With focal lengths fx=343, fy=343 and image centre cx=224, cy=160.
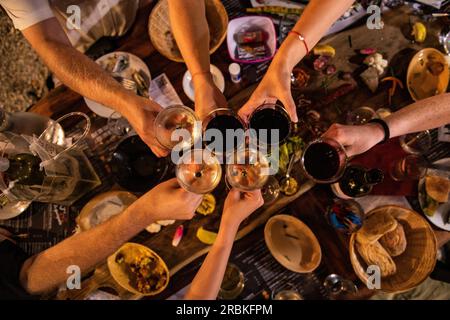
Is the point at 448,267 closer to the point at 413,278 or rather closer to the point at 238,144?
the point at 413,278

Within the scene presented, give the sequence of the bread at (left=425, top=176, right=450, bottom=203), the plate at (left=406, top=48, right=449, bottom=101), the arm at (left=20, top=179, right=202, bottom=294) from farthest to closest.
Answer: the plate at (left=406, top=48, right=449, bottom=101)
the bread at (left=425, top=176, right=450, bottom=203)
the arm at (left=20, top=179, right=202, bottom=294)

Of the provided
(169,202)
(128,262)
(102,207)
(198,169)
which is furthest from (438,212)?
(102,207)

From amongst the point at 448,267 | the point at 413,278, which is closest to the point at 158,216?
the point at 413,278

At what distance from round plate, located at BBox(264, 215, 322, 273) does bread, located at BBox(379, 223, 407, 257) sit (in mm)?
364

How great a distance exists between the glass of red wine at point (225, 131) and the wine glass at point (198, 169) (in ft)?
0.18

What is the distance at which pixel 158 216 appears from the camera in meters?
1.59

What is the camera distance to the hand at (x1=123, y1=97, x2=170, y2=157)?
5.38 feet

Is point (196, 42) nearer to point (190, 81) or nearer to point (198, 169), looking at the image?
point (190, 81)

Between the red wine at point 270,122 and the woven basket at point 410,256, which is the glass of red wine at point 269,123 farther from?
the woven basket at point 410,256

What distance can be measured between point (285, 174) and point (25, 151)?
1306 mm

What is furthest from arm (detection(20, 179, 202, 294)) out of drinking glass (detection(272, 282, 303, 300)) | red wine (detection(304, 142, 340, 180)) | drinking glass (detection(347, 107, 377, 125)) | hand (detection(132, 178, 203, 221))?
drinking glass (detection(347, 107, 377, 125))

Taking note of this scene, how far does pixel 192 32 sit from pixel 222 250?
3.64 ft

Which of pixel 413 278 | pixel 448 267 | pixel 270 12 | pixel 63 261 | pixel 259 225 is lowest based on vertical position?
pixel 448 267

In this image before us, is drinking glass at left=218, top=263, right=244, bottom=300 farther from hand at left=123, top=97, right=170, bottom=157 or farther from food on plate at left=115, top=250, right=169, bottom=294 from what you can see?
hand at left=123, top=97, right=170, bottom=157
